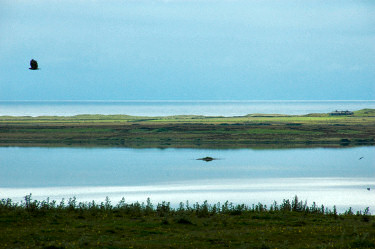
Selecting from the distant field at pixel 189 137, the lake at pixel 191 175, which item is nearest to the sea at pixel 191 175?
the lake at pixel 191 175

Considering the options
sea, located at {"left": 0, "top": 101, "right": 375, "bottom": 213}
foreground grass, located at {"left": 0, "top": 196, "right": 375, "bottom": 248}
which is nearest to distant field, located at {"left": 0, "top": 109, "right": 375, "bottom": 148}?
sea, located at {"left": 0, "top": 101, "right": 375, "bottom": 213}

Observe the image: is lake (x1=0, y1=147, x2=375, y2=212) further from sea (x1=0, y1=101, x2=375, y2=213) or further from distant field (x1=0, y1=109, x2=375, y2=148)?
distant field (x1=0, y1=109, x2=375, y2=148)

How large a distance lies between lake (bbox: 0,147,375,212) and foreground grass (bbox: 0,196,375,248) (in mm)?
7190

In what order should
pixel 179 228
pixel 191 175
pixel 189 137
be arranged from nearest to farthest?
1. pixel 179 228
2. pixel 191 175
3. pixel 189 137

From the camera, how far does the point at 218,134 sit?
62219mm

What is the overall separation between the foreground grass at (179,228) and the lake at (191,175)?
7.19 m

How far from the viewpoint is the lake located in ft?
80.7

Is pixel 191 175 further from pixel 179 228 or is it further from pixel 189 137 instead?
pixel 189 137

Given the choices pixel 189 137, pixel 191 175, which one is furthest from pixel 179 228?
pixel 189 137

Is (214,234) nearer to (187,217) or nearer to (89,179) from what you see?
(187,217)

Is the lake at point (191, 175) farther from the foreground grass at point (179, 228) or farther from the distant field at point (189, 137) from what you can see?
the foreground grass at point (179, 228)

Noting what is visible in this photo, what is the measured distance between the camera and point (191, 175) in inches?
1276

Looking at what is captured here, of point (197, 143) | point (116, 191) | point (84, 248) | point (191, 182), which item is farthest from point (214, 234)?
point (197, 143)

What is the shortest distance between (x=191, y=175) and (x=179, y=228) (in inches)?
751
